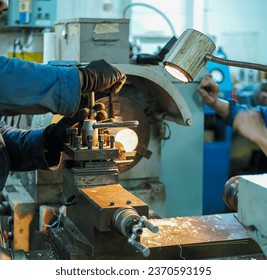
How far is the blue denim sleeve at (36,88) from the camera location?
1.16 meters

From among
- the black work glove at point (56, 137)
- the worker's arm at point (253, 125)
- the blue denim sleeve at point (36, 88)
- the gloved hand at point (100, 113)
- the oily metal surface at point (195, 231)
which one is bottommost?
the oily metal surface at point (195, 231)

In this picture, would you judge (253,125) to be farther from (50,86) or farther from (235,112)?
(50,86)

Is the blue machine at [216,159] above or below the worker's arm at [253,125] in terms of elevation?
below

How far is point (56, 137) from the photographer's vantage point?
144 centimetres

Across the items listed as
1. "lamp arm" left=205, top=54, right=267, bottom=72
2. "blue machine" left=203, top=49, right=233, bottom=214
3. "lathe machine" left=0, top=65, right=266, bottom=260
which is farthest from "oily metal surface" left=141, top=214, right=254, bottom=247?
"blue machine" left=203, top=49, right=233, bottom=214

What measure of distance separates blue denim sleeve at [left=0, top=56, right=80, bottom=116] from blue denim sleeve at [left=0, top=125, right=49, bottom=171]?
1.00 feet

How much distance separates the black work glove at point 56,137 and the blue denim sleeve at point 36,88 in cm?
10

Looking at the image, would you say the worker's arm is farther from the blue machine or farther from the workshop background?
the blue machine

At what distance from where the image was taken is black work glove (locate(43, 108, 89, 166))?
1.34 metres

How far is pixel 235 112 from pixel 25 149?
1018mm

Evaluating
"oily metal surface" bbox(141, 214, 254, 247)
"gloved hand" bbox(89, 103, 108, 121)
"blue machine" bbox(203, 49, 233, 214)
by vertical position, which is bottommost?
"blue machine" bbox(203, 49, 233, 214)

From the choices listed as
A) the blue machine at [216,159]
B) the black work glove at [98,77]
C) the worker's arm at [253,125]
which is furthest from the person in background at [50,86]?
the blue machine at [216,159]

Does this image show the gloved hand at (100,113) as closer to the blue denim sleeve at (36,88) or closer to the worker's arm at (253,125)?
the blue denim sleeve at (36,88)
